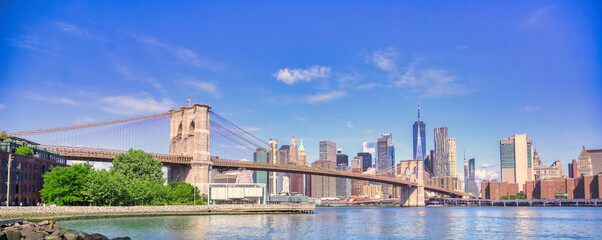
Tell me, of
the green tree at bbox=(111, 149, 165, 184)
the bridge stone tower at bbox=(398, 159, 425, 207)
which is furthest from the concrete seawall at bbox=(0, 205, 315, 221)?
the bridge stone tower at bbox=(398, 159, 425, 207)

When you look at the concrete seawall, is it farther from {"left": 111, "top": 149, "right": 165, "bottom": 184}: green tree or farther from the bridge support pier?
the bridge support pier

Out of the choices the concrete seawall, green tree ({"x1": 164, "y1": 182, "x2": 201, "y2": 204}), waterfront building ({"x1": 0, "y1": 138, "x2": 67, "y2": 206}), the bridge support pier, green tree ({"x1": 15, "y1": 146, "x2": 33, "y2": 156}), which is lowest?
the bridge support pier

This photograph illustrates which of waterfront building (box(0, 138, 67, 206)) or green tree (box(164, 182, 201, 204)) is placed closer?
waterfront building (box(0, 138, 67, 206))

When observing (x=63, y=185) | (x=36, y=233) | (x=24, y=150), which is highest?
(x=24, y=150)

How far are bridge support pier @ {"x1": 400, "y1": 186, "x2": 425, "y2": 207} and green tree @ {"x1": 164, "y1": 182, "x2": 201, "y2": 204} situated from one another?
346 feet

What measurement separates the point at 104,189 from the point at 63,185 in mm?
4514

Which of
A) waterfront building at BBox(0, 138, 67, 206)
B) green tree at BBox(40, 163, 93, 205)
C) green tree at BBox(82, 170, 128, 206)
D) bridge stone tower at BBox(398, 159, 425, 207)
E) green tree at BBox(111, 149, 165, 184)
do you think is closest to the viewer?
waterfront building at BBox(0, 138, 67, 206)

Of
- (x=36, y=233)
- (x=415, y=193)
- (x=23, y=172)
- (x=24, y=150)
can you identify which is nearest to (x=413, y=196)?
(x=415, y=193)

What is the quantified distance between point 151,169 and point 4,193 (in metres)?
25.5

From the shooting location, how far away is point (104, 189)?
62.7m

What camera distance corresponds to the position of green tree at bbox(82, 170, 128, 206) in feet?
203

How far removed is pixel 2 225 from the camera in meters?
29.6

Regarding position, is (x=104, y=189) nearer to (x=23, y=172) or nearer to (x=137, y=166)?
(x=23, y=172)

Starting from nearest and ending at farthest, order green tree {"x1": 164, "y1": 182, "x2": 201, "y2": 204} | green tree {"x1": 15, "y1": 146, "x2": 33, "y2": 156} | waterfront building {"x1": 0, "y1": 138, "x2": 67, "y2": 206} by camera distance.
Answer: waterfront building {"x1": 0, "y1": 138, "x2": 67, "y2": 206}
green tree {"x1": 15, "y1": 146, "x2": 33, "y2": 156}
green tree {"x1": 164, "y1": 182, "x2": 201, "y2": 204}
